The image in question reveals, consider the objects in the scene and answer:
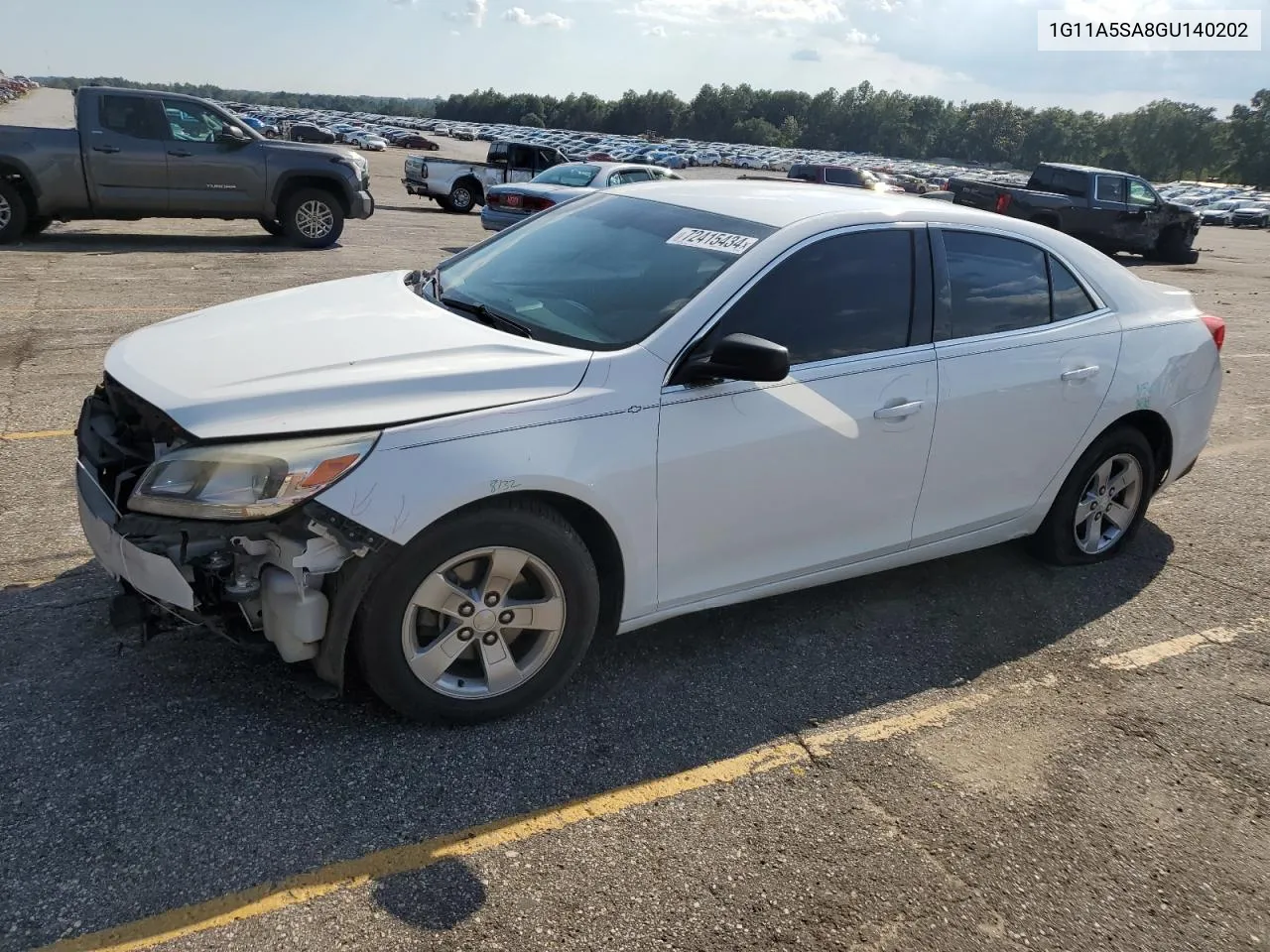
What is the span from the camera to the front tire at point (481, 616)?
2.93 meters

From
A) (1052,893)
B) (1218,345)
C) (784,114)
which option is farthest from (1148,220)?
(784,114)

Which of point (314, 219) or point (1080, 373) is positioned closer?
point (1080, 373)

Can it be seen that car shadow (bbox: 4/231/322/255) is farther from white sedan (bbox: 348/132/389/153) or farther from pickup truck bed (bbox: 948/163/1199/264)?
white sedan (bbox: 348/132/389/153)

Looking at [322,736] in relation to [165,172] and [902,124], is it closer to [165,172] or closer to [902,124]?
[165,172]

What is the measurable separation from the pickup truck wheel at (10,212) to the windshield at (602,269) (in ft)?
34.7

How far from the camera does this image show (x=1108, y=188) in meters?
20.1

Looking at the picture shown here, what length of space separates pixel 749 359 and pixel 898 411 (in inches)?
33.3

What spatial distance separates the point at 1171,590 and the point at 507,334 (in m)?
3.38

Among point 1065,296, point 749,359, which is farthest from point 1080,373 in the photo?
point 749,359

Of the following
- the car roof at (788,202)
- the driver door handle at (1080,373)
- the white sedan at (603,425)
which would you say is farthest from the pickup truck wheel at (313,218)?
the driver door handle at (1080,373)

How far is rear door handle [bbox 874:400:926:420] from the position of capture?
3.72m

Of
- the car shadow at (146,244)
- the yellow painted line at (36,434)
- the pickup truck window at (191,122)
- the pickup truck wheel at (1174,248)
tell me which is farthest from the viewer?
the pickup truck wheel at (1174,248)

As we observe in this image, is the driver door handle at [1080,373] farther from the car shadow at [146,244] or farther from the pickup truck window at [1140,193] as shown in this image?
the pickup truck window at [1140,193]

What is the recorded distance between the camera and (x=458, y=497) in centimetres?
289
